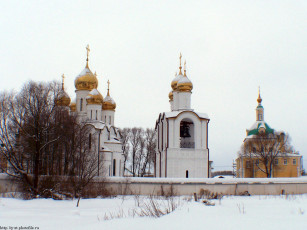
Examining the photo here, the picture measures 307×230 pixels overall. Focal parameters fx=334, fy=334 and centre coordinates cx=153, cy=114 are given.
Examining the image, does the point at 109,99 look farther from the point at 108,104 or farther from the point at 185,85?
the point at 185,85

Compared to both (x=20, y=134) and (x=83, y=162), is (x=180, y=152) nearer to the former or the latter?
(x=83, y=162)

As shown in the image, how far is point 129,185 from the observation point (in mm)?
18734

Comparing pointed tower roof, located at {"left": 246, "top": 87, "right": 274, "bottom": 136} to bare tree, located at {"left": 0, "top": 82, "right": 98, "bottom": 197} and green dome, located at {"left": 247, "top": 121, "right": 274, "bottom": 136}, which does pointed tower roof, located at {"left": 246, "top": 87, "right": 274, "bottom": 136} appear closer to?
green dome, located at {"left": 247, "top": 121, "right": 274, "bottom": 136}

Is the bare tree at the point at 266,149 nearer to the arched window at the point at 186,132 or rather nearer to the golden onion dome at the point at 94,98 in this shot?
the arched window at the point at 186,132

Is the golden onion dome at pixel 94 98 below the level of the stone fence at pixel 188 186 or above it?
above

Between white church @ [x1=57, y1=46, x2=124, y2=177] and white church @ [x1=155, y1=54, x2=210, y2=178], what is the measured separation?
15.4 ft

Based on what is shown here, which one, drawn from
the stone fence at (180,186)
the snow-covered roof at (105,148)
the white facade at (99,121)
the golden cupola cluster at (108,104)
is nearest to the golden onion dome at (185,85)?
the stone fence at (180,186)

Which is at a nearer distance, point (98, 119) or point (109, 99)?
Result: point (98, 119)

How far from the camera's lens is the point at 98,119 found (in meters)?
28.0

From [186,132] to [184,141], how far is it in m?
0.65

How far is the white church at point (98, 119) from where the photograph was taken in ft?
85.2

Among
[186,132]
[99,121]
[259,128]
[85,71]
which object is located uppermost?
[85,71]

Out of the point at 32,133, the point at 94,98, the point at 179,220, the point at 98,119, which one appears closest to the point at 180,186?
the point at 32,133

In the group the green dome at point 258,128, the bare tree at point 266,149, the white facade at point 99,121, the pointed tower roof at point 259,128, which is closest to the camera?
the white facade at point 99,121
